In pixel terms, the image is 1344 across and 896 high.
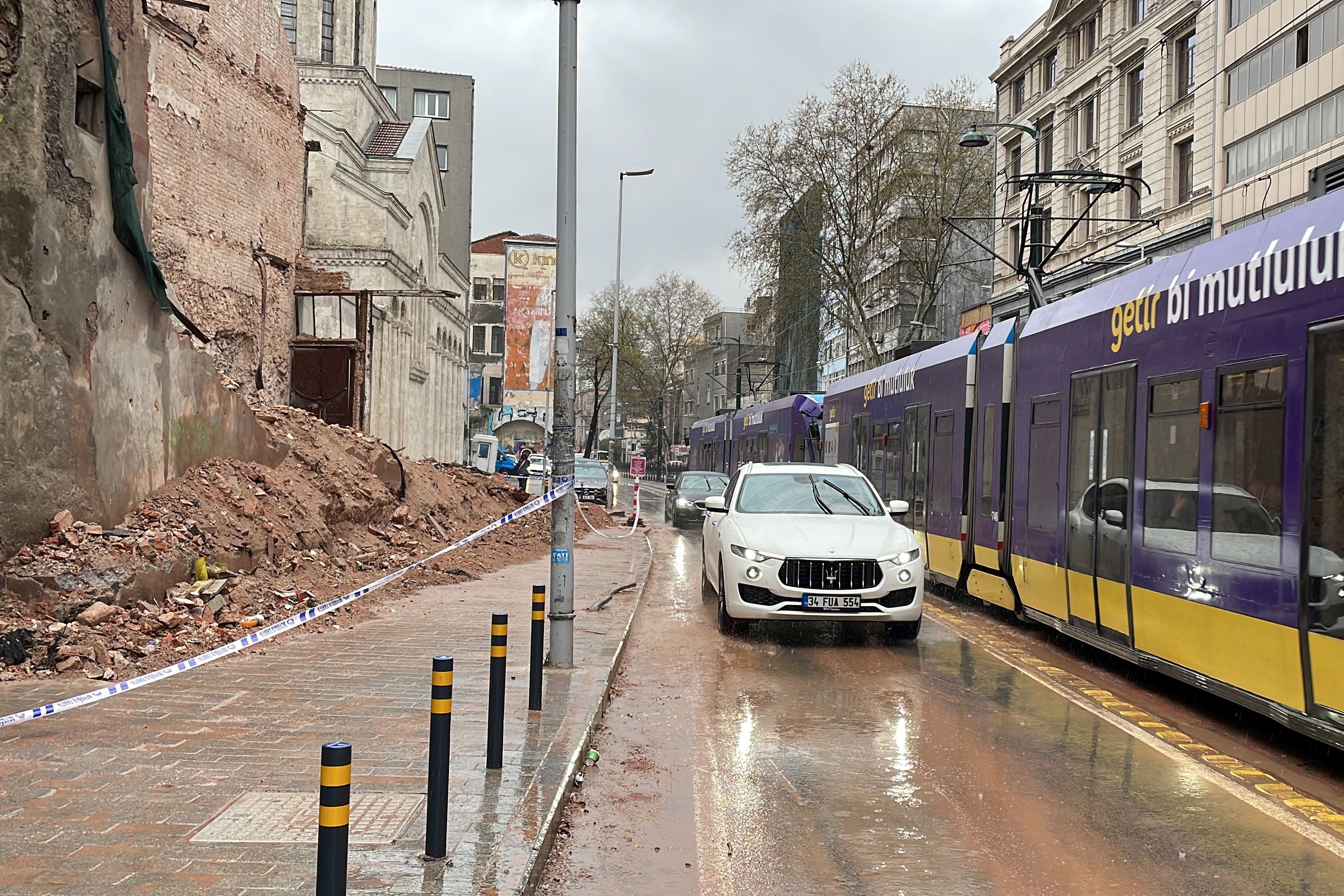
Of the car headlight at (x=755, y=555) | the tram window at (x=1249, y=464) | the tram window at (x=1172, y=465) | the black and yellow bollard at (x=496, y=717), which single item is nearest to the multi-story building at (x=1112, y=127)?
the car headlight at (x=755, y=555)

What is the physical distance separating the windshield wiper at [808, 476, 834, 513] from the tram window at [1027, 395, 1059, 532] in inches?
80.7

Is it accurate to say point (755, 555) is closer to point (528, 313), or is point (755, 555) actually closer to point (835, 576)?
point (835, 576)

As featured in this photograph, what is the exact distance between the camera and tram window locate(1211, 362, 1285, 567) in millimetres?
7371

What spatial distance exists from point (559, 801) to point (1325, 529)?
437cm

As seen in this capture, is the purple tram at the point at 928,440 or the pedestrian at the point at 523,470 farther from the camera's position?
the pedestrian at the point at 523,470

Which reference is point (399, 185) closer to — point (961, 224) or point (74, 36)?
point (961, 224)

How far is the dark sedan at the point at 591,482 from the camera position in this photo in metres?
41.7

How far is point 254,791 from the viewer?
583 cm

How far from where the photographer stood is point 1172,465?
8.98 meters

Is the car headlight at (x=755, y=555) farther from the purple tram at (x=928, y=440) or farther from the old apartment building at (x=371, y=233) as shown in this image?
the old apartment building at (x=371, y=233)

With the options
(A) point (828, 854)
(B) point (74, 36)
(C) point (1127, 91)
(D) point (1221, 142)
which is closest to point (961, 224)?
(C) point (1127, 91)

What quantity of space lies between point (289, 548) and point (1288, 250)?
10.7 metres

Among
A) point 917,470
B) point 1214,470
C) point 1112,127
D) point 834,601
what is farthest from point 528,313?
point 1214,470

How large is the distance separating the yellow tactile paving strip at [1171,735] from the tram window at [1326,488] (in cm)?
88
